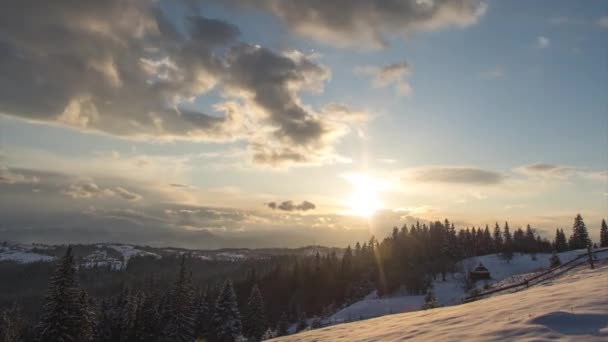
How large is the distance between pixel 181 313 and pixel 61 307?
22.6 m

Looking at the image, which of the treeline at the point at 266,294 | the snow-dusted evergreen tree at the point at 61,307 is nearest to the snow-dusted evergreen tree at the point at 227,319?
the treeline at the point at 266,294

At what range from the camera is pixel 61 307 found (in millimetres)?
40531

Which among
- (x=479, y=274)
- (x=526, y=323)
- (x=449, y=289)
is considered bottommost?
(x=449, y=289)

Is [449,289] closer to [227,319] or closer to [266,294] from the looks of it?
[227,319]

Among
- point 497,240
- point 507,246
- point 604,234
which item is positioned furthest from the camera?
point 497,240

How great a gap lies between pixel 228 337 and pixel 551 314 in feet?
202

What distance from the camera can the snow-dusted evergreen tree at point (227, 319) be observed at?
6650 centimetres

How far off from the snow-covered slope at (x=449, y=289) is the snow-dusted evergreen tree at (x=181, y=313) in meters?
20.4

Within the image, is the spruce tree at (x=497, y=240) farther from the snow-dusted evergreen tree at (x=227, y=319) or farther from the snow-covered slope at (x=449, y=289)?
the snow-dusted evergreen tree at (x=227, y=319)

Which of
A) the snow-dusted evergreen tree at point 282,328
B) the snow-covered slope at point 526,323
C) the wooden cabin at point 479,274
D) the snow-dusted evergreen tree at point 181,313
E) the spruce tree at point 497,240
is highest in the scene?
Result: the spruce tree at point 497,240

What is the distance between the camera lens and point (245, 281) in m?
138

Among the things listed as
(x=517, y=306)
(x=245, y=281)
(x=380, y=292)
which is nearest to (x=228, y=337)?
(x=380, y=292)

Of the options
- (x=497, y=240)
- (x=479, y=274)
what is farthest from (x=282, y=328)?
(x=497, y=240)

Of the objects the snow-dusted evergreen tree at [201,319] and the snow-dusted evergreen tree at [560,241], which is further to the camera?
the snow-dusted evergreen tree at [560,241]
